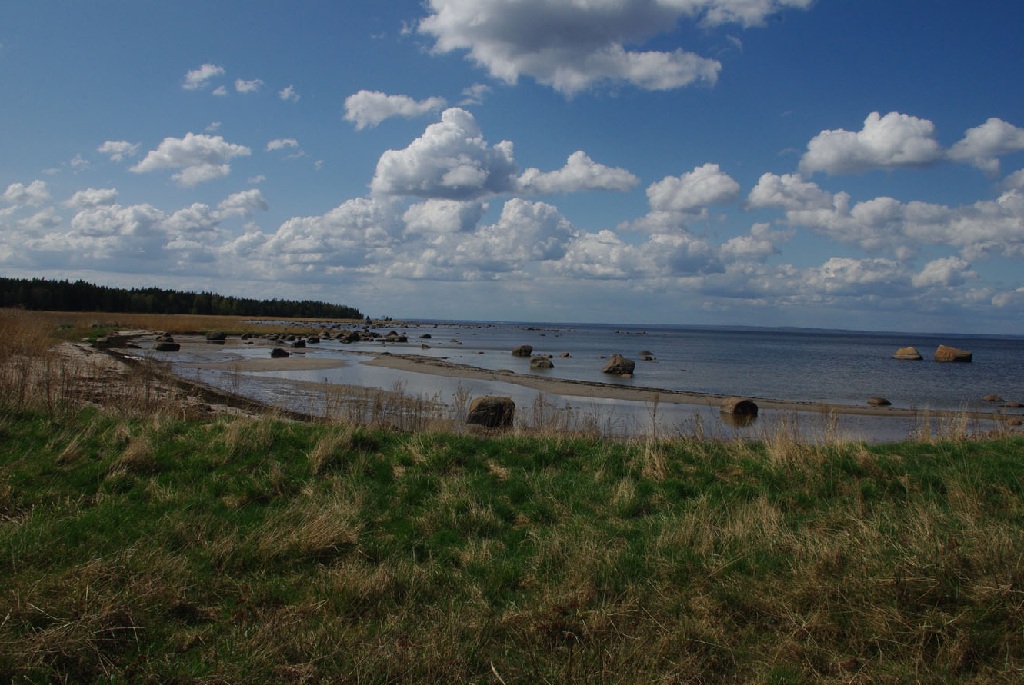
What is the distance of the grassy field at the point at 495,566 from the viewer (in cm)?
450

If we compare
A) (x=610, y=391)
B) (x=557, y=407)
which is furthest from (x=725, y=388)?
(x=557, y=407)

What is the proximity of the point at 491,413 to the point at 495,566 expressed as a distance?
38.3 ft

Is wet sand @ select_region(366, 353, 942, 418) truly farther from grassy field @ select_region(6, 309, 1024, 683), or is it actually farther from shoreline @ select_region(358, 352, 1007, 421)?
grassy field @ select_region(6, 309, 1024, 683)

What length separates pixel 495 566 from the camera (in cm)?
614

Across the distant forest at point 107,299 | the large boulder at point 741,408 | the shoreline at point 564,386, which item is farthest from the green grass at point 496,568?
the distant forest at point 107,299

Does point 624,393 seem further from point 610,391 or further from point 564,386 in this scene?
point 564,386

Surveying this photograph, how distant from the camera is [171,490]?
806 centimetres

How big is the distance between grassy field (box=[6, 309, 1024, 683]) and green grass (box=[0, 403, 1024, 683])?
0.08ft

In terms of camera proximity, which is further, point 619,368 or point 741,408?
point 619,368

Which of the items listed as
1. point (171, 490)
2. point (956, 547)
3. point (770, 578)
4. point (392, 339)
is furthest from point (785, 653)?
point (392, 339)

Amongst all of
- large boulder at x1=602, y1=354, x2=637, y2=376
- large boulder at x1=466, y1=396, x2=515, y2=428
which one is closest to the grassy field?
large boulder at x1=466, y1=396, x2=515, y2=428

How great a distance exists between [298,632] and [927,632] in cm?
478

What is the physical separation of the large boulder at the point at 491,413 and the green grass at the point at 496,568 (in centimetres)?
764

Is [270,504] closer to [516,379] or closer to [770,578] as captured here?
[770,578]
